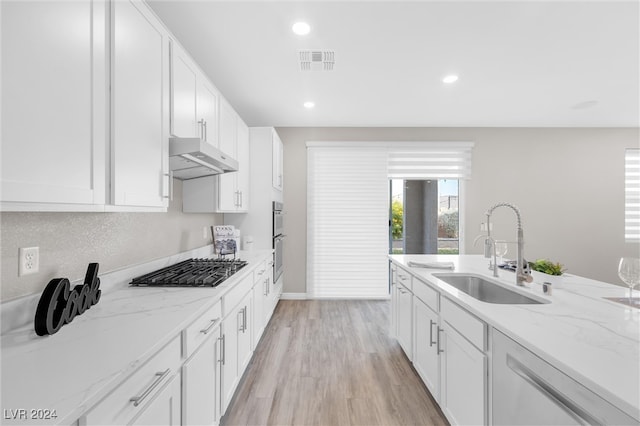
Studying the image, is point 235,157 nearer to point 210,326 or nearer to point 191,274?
point 191,274

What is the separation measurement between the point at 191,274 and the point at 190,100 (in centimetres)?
119

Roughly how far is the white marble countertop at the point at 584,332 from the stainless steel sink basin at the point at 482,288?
186 millimetres

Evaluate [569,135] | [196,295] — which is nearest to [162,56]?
[196,295]

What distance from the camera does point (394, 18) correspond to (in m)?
2.04

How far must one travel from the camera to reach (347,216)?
4.57 m

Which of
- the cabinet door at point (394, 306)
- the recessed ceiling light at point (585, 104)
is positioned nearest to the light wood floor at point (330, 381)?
the cabinet door at point (394, 306)

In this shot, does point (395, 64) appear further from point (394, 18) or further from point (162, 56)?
point (162, 56)

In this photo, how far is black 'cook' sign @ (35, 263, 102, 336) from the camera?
101 centimetres

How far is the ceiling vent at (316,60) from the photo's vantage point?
245cm

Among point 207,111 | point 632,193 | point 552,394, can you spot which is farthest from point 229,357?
point 632,193

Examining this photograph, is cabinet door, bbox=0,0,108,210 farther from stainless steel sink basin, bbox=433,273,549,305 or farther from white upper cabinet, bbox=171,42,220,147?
stainless steel sink basin, bbox=433,273,549,305

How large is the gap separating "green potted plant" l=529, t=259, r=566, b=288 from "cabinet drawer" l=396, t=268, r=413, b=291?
86cm

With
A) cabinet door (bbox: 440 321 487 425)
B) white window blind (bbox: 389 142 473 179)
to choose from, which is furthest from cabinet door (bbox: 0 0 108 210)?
white window blind (bbox: 389 142 473 179)

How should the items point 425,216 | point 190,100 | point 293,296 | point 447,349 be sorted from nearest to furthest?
1. point 447,349
2. point 190,100
3. point 293,296
4. point 425,216
